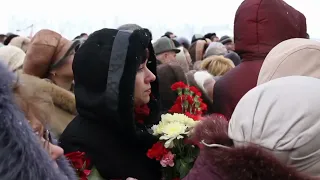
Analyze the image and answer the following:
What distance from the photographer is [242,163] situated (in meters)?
0.96

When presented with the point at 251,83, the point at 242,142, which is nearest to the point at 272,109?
the point at 242,142

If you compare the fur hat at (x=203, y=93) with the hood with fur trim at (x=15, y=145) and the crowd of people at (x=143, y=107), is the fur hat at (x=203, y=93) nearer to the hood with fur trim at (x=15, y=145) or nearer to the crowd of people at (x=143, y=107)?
the crowd of people at (x=143, y=107)

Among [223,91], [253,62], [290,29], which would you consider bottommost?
[223,91]

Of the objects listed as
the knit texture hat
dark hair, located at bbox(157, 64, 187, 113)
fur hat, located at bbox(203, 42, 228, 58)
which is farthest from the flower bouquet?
fur hat, located at bbox(203, 42, 228, 58)

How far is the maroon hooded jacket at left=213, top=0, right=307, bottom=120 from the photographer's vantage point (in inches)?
83.0

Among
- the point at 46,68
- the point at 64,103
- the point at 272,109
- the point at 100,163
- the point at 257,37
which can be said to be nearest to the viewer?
the point at 272,109

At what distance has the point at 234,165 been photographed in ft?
3.17

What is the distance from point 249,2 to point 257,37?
0.20m

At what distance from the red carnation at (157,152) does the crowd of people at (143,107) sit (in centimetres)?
8

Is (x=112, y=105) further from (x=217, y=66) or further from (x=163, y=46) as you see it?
(x=163, y=46)

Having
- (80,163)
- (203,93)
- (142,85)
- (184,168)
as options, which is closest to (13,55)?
(203,93)

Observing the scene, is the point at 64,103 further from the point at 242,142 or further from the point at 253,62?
the point at 242,142

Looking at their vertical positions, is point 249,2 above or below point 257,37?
above

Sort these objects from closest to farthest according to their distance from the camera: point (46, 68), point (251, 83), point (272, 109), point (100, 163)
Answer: point (272, 109), point (100, 163), point (251, 83), point (46, 68)
